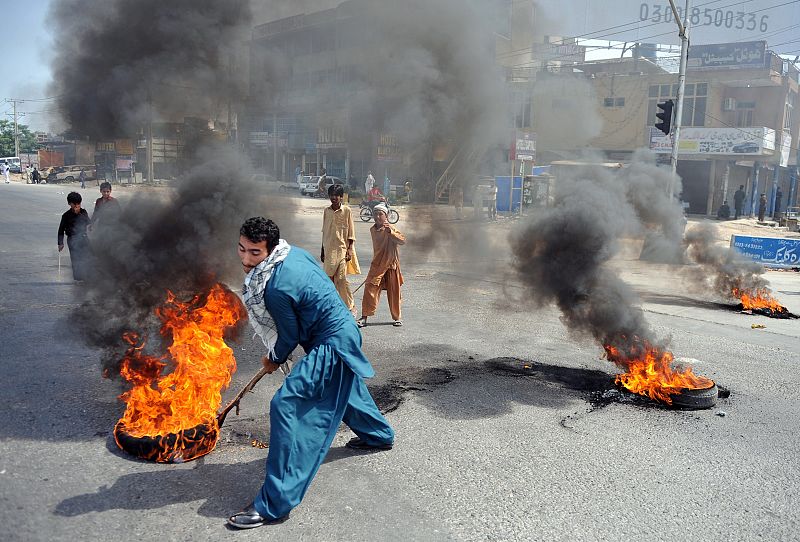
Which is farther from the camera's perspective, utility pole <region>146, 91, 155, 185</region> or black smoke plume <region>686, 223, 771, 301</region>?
black smoke plume <region>686, 223, 771, 301</region>

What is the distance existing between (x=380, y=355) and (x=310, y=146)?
5.23 m

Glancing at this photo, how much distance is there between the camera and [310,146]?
34.3 ft

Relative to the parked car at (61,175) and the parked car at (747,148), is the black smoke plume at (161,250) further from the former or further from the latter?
the parked car at (61,175)

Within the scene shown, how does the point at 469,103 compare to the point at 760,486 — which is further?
the point at 469,103

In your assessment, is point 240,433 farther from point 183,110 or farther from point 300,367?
point 183,110

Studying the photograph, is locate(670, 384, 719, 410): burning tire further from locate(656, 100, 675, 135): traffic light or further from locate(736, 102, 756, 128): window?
locate(736, 102, 756, 128): window

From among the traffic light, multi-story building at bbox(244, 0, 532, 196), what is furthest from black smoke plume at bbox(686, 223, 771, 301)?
multi-story building at bbox(244, 0, 532, 196)

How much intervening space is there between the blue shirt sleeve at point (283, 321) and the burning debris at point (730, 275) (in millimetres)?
8839

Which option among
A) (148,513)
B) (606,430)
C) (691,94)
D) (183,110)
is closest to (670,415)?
(606,430)

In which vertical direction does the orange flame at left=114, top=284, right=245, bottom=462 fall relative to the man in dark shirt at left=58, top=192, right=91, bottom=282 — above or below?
below

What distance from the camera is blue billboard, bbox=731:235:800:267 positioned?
1488 cm

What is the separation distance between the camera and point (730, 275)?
33.9 ft

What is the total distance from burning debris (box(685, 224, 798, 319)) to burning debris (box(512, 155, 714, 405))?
480 cm

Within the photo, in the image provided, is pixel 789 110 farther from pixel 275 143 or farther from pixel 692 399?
pixel 692 399
